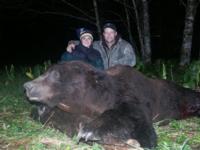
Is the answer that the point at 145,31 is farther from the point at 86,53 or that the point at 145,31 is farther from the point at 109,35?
the point at 86,53

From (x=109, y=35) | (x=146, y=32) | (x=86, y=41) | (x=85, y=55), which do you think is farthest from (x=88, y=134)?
(x=146, y=32)

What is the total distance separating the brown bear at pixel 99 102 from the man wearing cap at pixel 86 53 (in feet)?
4.40

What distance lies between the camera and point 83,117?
555 cm

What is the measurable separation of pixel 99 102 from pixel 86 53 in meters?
2.07

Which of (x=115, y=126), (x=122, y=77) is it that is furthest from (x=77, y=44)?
(x=115, y=126)

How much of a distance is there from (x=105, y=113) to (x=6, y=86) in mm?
4188

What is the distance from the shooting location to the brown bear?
4902 mm

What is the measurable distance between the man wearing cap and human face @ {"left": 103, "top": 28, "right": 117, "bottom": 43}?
0.33m

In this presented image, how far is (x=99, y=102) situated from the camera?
18.0 feet

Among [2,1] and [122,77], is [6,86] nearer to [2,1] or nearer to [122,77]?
[122,77]

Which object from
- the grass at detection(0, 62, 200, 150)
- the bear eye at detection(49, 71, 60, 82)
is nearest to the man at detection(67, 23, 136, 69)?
the grass at detection(0, 62, 200, 150)

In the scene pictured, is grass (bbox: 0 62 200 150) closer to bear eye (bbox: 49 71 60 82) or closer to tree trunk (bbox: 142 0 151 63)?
bear eye (bbox: 49 71 60 82)

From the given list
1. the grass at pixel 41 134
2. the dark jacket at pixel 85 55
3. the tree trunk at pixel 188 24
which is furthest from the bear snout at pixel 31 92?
the tree trunk at pixel 188 24

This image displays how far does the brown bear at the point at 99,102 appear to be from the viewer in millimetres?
4902
